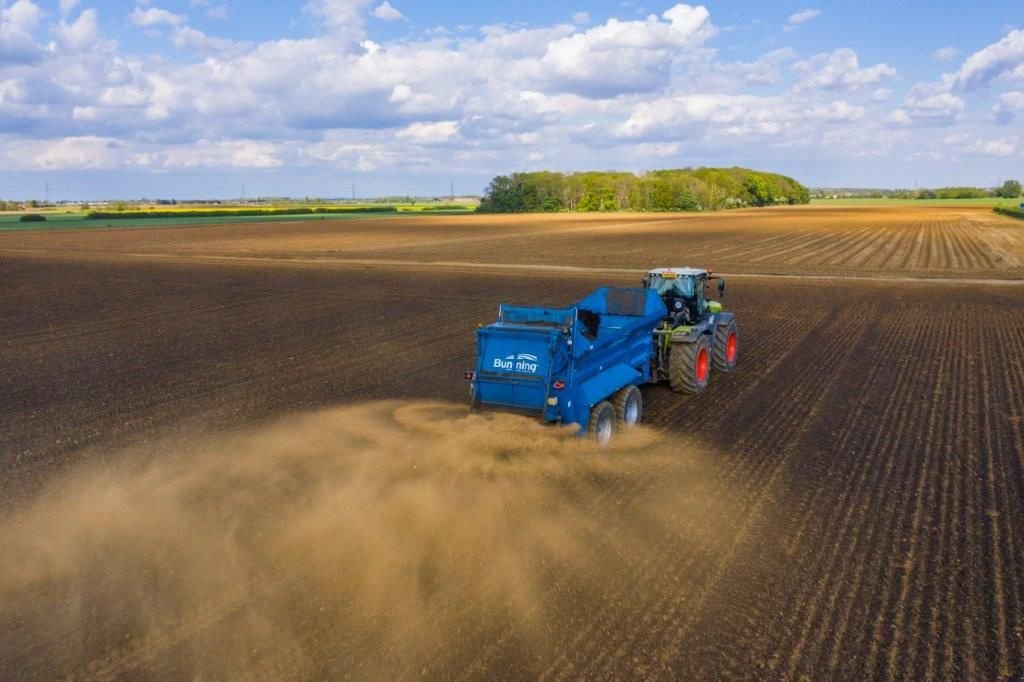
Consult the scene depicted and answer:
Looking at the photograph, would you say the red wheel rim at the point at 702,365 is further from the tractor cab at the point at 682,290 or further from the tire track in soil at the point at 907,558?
the tire track in soil at the point at 907,558

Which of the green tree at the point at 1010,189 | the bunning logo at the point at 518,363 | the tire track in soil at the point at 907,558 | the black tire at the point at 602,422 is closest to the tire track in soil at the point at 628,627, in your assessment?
the tire track in soil at the point at 907,558

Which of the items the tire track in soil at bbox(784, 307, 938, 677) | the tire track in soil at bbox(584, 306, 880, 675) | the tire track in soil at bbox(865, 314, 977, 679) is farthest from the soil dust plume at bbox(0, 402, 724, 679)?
the tire track in soil at bbox(865, 314, 977, 679)

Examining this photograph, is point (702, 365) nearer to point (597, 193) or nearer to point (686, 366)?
point (686, 366)

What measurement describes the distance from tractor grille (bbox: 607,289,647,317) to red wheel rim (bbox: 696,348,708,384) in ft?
4.58

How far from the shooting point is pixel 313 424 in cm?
1127

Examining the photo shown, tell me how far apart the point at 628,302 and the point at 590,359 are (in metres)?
2.72

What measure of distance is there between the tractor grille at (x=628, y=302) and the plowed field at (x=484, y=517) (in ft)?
5.24

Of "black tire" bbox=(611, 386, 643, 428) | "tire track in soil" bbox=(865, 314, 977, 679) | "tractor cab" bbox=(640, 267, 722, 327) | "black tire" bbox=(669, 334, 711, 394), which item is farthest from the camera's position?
"tractor cab" bbox=(640, 267, 722, 327)

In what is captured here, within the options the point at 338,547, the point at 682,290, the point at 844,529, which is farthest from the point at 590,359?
the point at 682,290

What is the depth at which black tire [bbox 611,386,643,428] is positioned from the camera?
1052 cm

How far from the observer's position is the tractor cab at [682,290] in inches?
539

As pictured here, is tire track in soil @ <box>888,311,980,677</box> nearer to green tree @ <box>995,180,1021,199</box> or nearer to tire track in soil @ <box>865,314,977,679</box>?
tire track in soil @ <box>865,314,977,679</box>

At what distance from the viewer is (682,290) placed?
13.8 meters

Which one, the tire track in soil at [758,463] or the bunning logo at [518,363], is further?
the bunning logo at [518,363]
